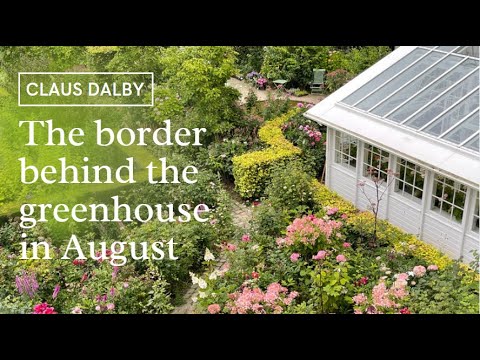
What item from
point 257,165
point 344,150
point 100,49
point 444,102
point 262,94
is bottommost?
point 257,165

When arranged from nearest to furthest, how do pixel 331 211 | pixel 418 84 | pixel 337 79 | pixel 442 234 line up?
pixel 442 234, pixel 331 211, pixel 418 84, pixel 337 79

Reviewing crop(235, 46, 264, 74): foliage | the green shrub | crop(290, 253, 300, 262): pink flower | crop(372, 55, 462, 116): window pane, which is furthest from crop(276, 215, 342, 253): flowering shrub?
crop(235, 46, 264, 74): foliage

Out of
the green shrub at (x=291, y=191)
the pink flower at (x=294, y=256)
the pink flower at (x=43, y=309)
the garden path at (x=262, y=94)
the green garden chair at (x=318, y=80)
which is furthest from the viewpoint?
the green garden chair at (x=318, y=80)

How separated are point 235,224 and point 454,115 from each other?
3509 mm

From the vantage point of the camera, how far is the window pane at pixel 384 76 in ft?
27.6

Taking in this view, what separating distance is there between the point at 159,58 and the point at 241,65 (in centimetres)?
291

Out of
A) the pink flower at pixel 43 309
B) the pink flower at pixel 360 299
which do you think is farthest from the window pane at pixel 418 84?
the pink flower at pixel 43 309

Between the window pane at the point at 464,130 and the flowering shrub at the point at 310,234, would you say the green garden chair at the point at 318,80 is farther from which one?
the flowering shrub at the point at 310,234

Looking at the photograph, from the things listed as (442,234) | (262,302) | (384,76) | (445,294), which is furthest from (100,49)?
(445,294)

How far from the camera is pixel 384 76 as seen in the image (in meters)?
8.49

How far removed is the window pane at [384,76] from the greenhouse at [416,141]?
0.05 ft

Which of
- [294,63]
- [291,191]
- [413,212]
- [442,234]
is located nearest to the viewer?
[442,234]

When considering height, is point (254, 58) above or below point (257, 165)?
above

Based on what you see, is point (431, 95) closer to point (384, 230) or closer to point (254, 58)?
point (384, 230)
